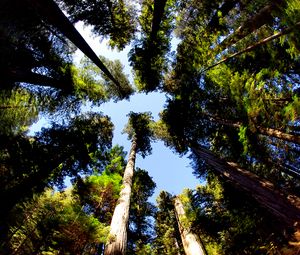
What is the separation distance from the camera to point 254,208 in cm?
925

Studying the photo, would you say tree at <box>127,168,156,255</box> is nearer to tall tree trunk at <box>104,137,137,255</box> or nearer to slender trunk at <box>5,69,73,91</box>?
tall tree trunk at <box>104,137,137,255</box>

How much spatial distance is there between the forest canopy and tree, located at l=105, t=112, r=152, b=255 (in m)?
0.08

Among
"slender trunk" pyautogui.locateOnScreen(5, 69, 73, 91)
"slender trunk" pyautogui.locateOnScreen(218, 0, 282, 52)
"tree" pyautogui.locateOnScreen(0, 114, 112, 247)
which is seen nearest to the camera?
"tree" pyautogui.locateOnScreen(0, 114, 112, 247)

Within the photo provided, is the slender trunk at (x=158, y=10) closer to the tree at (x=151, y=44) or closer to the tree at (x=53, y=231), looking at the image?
the tree at (x=151, y=44)

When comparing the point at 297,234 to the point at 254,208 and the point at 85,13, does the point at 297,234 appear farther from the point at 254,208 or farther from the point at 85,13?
the point at 85,13

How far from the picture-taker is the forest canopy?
237 inches

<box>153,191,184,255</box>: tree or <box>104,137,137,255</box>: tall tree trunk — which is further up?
<box>153,191,184,255</box>: tree

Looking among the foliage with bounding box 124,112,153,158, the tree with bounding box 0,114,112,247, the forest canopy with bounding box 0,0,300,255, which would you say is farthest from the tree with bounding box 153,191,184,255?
the tree with bounding box 0,114,112,247

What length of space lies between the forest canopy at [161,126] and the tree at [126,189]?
8cm

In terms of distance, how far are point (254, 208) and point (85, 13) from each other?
1007 cm

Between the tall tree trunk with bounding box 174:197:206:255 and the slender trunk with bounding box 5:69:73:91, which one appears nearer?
the slender trunk with bounding box 5:69:73:91

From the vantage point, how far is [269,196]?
22.1 feet

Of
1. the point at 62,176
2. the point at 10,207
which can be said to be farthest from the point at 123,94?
the point at 10,207

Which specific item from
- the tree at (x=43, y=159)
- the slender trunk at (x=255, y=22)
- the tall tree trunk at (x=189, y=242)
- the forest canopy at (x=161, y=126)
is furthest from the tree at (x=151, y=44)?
the tall tree trunk at (x=189, y=242)
